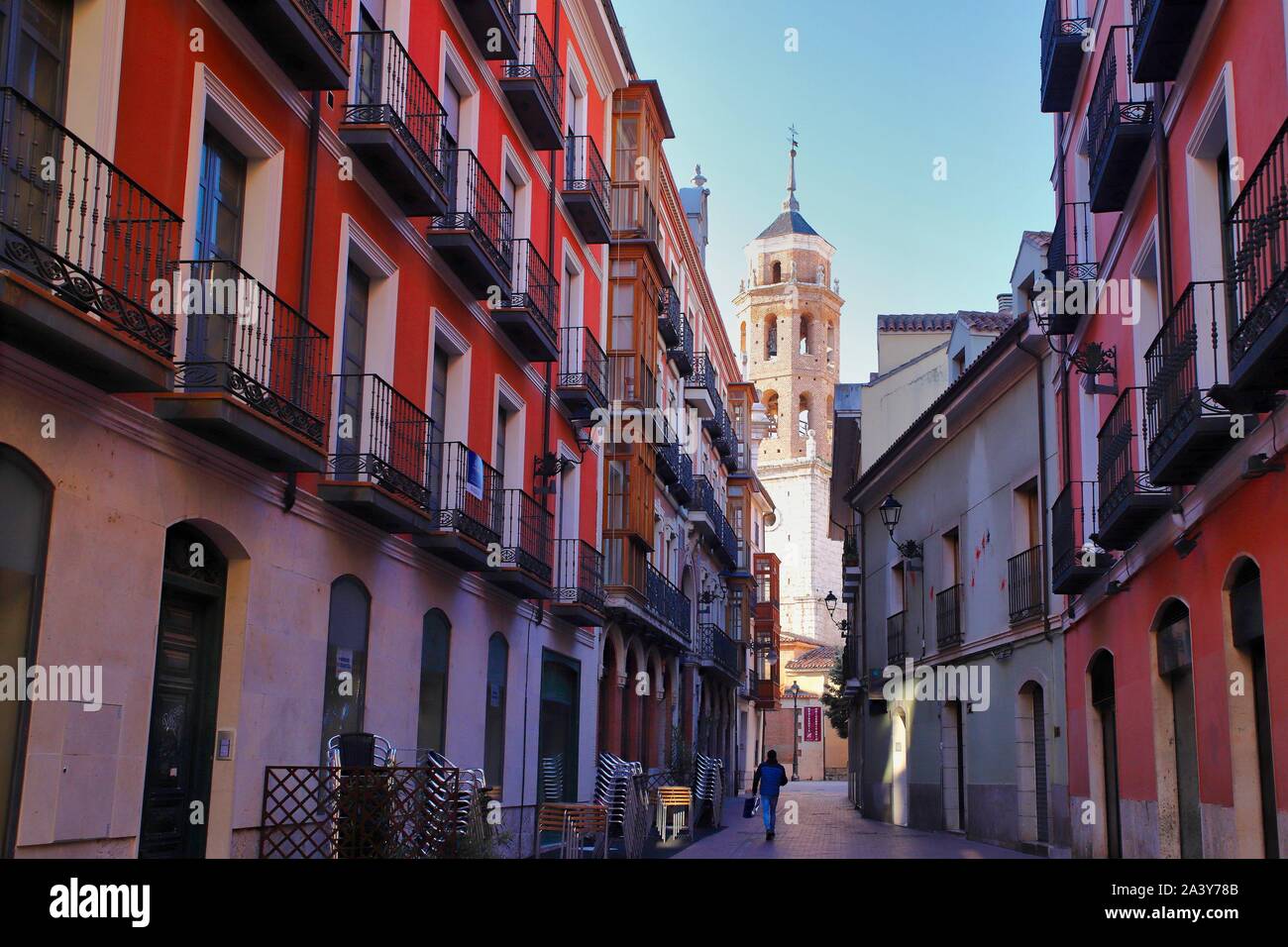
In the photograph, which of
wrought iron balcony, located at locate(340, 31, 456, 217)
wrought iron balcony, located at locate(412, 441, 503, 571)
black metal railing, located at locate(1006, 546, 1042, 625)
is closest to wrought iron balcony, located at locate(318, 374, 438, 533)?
wrought iron balcony, located at locate(412, 441, 503, 571)

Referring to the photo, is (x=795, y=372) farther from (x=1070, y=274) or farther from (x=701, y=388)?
(x=1070, y=274)

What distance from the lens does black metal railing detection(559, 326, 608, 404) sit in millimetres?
20734

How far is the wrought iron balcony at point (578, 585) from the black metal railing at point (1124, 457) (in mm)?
8509

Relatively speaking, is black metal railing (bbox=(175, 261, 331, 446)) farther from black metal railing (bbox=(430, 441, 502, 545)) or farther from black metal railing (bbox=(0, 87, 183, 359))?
black metal railing (bbox=(430, 441, 502, 545))

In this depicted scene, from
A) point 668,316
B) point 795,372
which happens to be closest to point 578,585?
point 668,316

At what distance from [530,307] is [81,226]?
382 inches

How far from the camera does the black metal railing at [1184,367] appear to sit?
9.81 m

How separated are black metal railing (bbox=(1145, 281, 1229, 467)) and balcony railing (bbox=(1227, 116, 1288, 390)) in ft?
1.78

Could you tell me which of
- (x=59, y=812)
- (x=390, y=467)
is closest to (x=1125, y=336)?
(x=390, y=467)

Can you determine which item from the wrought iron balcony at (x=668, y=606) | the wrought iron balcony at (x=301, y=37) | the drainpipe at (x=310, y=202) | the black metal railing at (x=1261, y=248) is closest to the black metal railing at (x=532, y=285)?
the drainpipe at (x=310, y=202)

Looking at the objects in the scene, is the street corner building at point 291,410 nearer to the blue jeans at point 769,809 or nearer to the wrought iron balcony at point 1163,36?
the blue jeans at point 769,809
